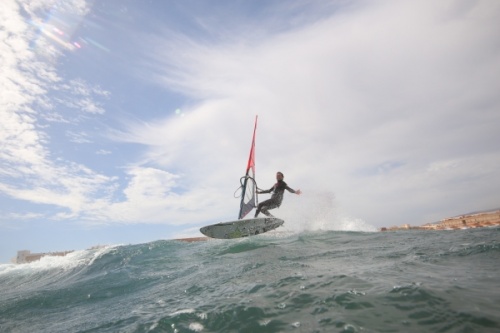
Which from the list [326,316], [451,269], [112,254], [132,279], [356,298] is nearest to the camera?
[326,316]

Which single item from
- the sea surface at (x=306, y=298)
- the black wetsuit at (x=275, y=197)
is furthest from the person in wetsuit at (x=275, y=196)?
the sea surface at (x=306, y=298)

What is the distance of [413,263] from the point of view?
19.4 ft

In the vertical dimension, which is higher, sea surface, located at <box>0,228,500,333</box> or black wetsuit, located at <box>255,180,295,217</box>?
black wetsuit, located at <box>255,180,295,217</box>

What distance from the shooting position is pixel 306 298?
4.43 meters

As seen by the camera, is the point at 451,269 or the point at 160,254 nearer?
the point at 451,269

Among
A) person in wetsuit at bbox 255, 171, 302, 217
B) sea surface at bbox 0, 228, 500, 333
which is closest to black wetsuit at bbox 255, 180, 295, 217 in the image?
person in wetsuit at bbox 255, 171, 302, 217

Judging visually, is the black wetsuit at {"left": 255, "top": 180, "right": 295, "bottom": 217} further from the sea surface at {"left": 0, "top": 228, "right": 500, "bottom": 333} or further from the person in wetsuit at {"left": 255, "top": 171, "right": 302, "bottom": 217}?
the sea surface at {"left": 0, "top": 228, "right": 500, "bottom": 333}

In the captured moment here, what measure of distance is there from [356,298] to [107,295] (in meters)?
7.55

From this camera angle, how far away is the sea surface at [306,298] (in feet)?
11.3

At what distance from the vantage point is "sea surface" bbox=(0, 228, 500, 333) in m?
→ 3.44

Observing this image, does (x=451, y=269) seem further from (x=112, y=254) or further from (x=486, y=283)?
(x=112, y=254)

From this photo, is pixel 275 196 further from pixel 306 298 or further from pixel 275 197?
pixel 306 298

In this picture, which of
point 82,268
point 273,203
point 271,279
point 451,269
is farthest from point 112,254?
point 451,269

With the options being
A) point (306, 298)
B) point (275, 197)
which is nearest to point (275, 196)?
point (275, 197)
